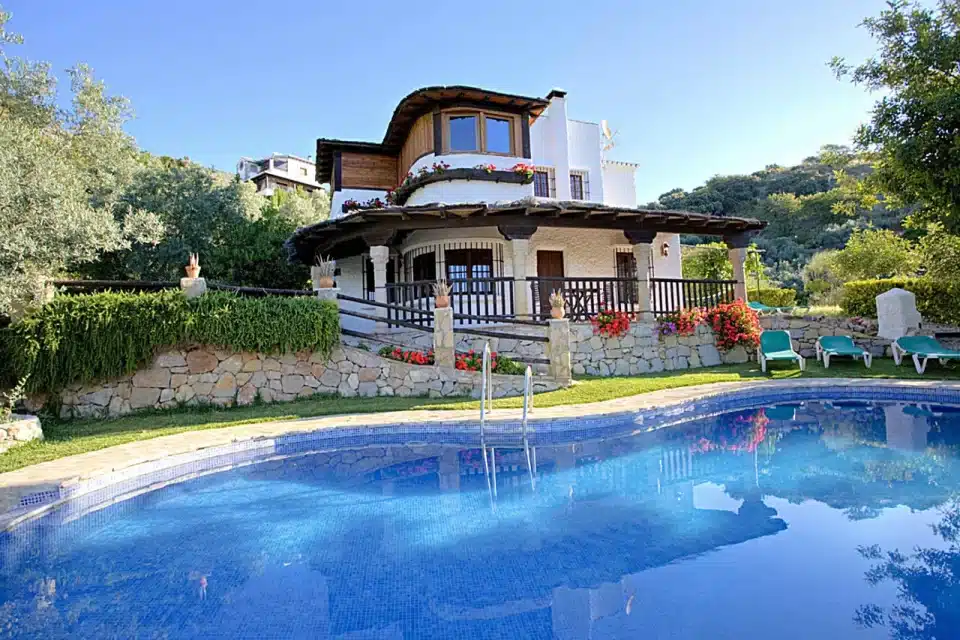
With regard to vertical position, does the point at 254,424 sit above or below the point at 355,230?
below

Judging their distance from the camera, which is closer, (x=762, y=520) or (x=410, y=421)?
(x=762, y=520)

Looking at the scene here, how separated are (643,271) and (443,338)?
6051 mm

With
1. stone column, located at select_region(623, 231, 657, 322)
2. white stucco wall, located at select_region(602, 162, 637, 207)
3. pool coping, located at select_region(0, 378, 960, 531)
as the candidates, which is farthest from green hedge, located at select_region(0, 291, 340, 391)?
white stucco wall, located at select_region(602, 162, 637, 207)

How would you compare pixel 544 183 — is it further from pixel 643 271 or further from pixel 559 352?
pixel 559 352

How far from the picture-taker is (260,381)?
9.70 meters

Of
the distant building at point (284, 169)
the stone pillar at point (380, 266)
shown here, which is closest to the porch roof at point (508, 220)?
the stone pillar at point (380, 266)

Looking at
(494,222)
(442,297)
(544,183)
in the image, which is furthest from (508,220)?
(544,183)

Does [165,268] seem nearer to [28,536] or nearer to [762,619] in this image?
[28,536]

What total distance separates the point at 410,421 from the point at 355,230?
6.31 metres

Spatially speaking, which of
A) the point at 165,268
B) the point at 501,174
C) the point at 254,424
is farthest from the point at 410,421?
the point at 165,268

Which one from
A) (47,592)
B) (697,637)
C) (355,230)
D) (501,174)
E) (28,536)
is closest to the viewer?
(697,637)

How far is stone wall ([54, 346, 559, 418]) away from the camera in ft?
29.8

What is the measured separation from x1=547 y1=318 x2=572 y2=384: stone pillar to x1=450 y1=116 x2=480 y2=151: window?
277 inches

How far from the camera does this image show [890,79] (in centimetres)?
1077
